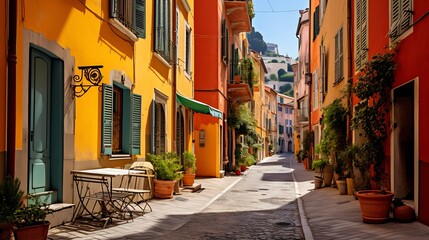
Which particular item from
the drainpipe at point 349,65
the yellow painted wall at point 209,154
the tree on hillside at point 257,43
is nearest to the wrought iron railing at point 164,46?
the drainpipe at point 349,65

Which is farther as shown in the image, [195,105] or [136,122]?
[195,105]

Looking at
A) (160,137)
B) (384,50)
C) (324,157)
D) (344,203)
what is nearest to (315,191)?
(324,157)

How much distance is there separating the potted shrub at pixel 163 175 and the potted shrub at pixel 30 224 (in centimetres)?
580

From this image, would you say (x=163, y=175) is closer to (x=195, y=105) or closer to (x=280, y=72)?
(x=195, y=105)

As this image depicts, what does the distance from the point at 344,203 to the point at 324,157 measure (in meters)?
4.75

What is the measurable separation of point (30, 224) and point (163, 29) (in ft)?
27.2

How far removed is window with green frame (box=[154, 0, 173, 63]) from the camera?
1191 centimetres

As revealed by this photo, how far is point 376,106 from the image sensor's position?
29.4 feet

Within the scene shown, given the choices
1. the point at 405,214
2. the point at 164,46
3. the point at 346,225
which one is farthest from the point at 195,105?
the point at 405,214

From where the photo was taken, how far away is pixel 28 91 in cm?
616

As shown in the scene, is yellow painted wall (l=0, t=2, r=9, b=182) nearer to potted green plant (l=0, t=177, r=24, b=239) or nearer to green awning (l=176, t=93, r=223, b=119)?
potted green plant (l=0, t=177, r=24, b=239)

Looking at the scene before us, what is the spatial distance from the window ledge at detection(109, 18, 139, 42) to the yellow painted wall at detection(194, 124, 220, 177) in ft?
30.1

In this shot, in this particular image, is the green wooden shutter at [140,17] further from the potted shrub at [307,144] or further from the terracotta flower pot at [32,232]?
the potted shrub at [307,144]

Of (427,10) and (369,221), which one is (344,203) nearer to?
(369,221)
